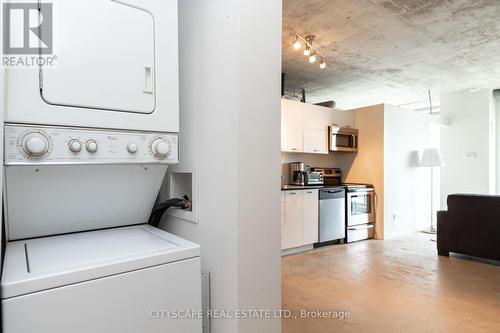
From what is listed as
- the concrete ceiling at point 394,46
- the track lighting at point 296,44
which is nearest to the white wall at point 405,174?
the concrete ceiling at point 394,46

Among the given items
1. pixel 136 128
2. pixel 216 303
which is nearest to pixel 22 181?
pixel 136 128

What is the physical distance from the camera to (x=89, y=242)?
3.78ft

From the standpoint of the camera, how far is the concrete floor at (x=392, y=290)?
218cm

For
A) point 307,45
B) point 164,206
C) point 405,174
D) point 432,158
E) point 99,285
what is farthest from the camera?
point 405,174

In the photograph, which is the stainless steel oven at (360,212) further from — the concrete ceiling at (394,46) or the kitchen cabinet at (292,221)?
the concrete ceiling at (394,46)

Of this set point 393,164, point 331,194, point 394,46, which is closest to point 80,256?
point 331,194

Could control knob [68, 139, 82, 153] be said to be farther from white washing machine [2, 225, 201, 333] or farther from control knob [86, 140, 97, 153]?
white washing machine [2, 225, 201, 333]

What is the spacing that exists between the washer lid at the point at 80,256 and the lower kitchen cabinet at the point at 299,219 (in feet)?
9.49

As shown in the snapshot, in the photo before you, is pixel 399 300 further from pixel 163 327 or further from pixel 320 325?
pixel 163 327

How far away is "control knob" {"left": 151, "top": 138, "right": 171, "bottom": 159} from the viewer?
1.23 m

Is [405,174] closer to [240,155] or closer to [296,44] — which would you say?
[296,44]

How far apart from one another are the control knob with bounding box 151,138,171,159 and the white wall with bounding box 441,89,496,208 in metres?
6.35

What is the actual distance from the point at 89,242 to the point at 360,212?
14.7 feet

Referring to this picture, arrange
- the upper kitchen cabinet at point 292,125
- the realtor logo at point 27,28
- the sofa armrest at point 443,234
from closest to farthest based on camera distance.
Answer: the realtor logo at point 27,28 → the sofa armrest at point 443,234 → the upper kitchen cabinet at point 292,125
